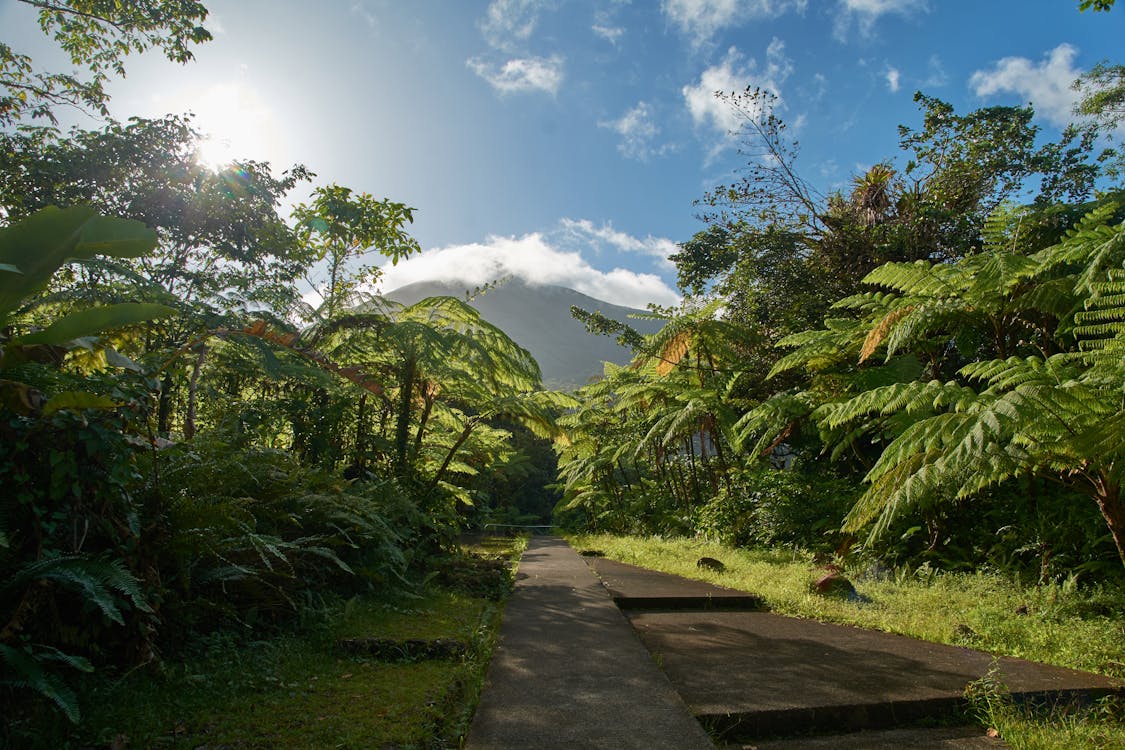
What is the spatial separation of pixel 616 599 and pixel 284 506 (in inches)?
107

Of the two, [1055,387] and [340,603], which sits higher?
[1055,387]

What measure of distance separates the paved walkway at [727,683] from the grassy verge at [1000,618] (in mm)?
130

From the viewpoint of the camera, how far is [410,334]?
20.7 feet

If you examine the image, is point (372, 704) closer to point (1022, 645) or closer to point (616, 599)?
point (616, 599)

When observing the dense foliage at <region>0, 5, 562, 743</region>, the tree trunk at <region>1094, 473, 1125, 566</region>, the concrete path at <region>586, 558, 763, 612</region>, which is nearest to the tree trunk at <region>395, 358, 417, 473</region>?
the dense foliage at <region>0, 5, 562, 743</region>

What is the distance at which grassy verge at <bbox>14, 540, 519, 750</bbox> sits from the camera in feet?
6.93

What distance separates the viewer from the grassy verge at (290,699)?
2.11 meters

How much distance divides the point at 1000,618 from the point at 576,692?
2971 mm

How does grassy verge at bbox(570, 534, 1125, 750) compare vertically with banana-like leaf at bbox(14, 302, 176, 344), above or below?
below

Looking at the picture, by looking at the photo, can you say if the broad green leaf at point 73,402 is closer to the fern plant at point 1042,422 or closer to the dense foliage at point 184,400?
the dense foliage at point 184,400

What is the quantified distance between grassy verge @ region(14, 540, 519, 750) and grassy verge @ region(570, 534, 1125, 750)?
7.34ft

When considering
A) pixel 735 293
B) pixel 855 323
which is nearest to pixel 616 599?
pixel 855 323

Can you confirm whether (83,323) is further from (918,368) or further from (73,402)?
(918,368)

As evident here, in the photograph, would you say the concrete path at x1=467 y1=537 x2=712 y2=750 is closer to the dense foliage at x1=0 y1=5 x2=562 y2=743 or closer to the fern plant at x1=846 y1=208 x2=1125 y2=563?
the dense foliage at x1=0 y1=5 x2=562 y2=743
